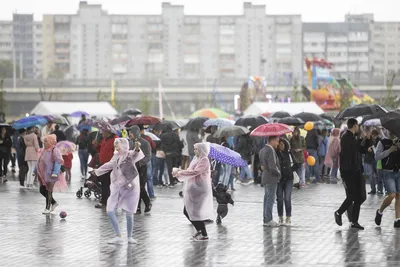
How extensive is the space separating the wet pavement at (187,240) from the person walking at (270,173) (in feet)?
0.97

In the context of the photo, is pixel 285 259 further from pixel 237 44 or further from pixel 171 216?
pixel 237 44

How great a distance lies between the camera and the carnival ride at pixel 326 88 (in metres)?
73.9

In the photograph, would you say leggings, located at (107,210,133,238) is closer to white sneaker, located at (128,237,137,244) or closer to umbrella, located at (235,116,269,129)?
white sneaker, located at (128,237,137,244)

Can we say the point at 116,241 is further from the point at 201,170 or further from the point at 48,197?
the point at 48,197

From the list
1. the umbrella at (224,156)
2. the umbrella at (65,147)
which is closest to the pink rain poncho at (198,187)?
the umbrella at (224,156)

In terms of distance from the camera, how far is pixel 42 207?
20.0m

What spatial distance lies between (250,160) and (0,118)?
9.18 meters

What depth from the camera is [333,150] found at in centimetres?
2805

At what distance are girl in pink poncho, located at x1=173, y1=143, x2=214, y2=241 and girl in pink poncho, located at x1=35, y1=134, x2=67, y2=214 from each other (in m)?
3.68

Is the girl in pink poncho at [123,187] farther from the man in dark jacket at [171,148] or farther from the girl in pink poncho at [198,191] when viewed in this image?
the man in dark jacket at [171,148]

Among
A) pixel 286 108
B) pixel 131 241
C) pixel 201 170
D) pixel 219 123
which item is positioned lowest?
pixel 286 108

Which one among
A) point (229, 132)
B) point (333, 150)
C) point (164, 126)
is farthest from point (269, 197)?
point (333, 150)

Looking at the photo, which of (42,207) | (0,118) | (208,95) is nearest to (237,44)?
(208,95)

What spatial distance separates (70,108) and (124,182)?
4178 centimetres
